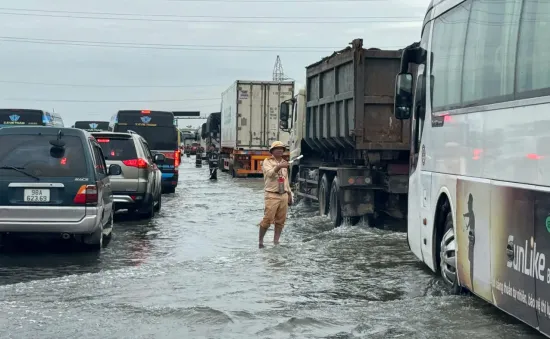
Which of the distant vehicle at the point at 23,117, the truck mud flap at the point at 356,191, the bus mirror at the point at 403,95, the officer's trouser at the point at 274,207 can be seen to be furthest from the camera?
the distant vehicle at the point at 23,117

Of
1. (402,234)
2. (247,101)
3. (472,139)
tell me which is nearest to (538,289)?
(472,139)

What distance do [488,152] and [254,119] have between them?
30.0 m

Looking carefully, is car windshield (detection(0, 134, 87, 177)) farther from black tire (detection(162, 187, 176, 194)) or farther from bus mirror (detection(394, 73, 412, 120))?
black tire (detection(162, 187, 176, 194))

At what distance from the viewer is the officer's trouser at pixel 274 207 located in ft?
41.2

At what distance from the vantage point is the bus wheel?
25.9ft

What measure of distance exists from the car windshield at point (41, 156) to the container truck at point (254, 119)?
81.0ft

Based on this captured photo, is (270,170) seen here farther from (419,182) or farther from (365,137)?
(419,182)

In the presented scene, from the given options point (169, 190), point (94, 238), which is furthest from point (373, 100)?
point (169, 190)

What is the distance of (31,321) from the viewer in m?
7.16

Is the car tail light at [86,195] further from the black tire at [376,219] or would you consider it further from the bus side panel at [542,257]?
the bus side panel at [542,257]

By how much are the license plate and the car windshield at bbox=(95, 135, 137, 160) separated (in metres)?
5.54

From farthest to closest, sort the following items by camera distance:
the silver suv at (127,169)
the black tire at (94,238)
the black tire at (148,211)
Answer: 1. the black tire at (148,211)
2. the silver suv at (127,169)
3. the black tire at (94,238)

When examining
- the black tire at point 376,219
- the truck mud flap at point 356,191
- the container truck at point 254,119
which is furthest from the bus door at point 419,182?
the container truck at point 254,119

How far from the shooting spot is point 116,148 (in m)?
16.3
